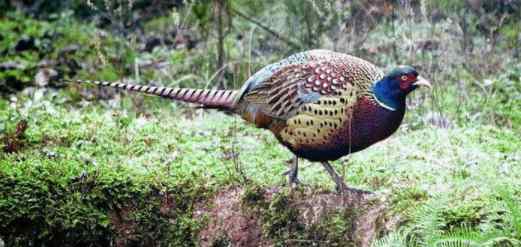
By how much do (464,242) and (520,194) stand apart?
689mm

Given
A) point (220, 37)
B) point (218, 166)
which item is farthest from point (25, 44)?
point (218, 166)

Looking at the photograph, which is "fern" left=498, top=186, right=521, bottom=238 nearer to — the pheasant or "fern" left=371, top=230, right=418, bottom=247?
"fern" left=371, top=230, right=418, bottom=247

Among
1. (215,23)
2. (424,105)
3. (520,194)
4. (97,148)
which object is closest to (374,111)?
(520,194)

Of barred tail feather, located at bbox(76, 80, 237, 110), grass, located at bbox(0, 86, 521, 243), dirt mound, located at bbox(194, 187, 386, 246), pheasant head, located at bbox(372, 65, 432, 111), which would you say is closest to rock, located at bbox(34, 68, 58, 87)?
grass, located at bbox(0, 86, 521, 243)

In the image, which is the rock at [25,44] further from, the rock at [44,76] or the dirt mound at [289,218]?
the dirt mound at [289,218]

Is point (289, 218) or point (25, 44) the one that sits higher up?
point (25, 44)

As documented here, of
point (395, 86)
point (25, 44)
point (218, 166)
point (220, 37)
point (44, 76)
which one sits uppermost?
point (220, 37)

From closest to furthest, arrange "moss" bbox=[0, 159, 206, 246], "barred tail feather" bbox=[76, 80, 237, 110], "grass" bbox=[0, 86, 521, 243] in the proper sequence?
Result: "grass" bbox=[0, 86, 521, 243] → "moss" bbox=[0, 159, 206, 246] → "barred tail feather" bbox=[76, 80, 237, 110]

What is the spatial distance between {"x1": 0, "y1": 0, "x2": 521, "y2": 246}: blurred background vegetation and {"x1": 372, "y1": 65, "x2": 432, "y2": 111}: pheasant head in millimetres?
542

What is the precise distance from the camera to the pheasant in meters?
4.71

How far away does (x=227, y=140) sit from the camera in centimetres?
620

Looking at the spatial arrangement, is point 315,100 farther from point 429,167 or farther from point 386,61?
point 386,61

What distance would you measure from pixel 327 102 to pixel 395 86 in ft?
1.27

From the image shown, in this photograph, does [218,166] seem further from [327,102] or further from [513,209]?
[513,209]
